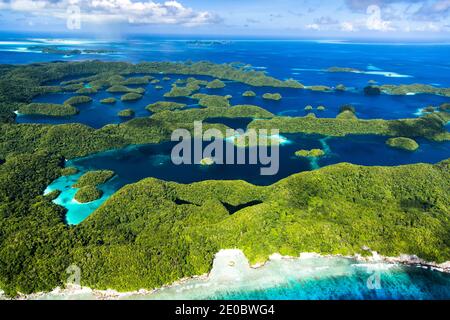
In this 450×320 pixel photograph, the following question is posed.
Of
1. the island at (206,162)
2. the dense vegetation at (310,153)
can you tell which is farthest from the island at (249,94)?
the island at (206,162)

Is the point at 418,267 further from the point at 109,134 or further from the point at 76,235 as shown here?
the point at 109,134

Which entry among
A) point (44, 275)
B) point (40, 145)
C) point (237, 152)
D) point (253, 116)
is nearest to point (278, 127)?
point (253, 116)

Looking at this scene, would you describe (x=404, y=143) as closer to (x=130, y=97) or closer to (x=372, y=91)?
(x=372, y=91)

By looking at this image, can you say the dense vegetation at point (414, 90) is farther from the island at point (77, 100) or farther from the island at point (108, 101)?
the island at point (77, 100)

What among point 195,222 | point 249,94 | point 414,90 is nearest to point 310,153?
point 195,222

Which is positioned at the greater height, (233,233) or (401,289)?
(233,233)

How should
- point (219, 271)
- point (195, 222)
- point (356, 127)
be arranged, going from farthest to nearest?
point (356, 127)
point (195, 222)
point (219, 271)
